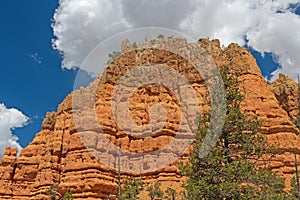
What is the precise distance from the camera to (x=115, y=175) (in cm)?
5872

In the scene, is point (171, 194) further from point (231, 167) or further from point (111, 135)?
point (231, 167)

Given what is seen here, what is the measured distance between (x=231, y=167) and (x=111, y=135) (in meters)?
43.6

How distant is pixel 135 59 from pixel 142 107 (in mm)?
11200

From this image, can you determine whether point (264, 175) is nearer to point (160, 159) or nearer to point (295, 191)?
point (295, 191)

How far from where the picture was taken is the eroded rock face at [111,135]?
2264 inches

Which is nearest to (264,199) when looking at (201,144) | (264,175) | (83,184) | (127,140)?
(264,175)

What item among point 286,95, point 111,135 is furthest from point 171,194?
point 286,95

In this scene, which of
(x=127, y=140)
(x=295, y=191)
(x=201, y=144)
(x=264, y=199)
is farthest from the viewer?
(x=127, y=140)

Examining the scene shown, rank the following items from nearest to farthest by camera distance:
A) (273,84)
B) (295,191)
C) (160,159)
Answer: (295,191)
(160,159)
(273,84)

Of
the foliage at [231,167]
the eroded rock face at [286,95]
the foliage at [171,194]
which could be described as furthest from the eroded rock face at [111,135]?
the foliage at [231,167]

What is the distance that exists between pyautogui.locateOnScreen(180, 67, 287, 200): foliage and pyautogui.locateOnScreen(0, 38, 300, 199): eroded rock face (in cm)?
3207

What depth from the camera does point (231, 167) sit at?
20703 millimetres

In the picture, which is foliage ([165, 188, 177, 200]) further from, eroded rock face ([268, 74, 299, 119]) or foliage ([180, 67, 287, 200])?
eroded rock face ([268, 74, 299, 119])

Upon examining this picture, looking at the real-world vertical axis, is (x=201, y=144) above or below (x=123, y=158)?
below
